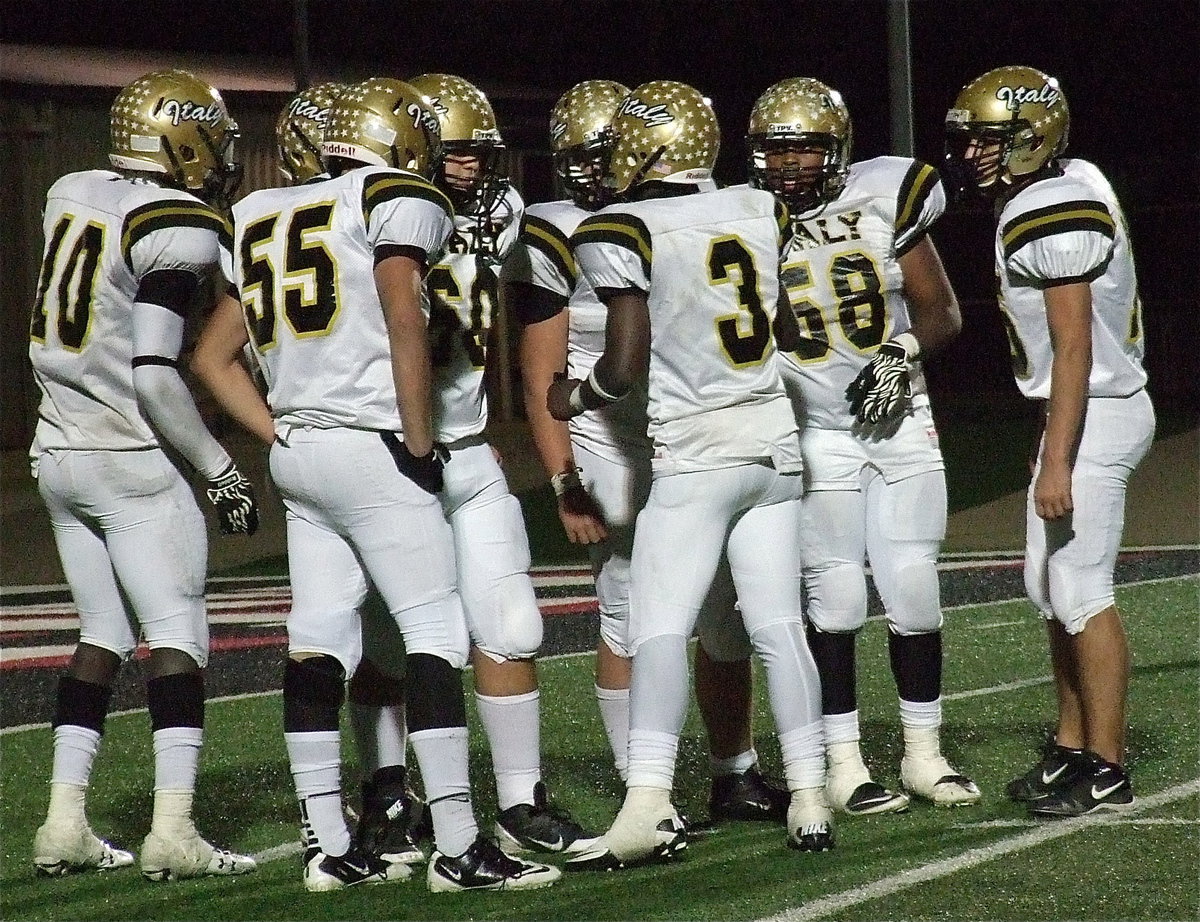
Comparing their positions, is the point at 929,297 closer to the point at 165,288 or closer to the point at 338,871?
the point at 165,288

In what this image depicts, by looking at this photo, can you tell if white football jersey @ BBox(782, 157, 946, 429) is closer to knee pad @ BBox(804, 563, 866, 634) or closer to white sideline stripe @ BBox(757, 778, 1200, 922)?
knee pad @ BBox(804, 563, 866, 634)

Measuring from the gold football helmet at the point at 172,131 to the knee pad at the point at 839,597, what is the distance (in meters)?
1.86

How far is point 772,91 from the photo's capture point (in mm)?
4996

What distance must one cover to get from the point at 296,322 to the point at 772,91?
4.96ft

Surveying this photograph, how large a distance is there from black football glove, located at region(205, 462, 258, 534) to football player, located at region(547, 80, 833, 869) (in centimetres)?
84

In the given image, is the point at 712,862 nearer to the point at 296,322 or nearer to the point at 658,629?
the point at 658,629

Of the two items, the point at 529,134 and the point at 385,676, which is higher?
the point at 529,134

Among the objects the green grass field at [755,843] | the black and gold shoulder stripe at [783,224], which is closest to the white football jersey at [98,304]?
the green grass field at [755,843]

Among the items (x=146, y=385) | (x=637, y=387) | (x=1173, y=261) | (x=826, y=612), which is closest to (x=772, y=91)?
(x=637, y=387)

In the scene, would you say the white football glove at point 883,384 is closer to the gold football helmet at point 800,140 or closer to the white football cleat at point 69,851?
the gold football helmet at point 800,140

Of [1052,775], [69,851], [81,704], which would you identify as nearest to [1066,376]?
[1052,775]

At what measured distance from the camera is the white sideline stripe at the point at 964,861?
13.0 ft

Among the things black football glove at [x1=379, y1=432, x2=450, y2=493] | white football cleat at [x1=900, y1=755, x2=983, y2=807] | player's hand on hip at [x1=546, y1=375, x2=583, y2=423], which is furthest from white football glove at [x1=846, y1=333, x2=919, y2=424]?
black football glove at [x1=379, y1=432, x2=450, y2=493]

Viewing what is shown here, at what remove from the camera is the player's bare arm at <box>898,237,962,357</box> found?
5.04 metres
